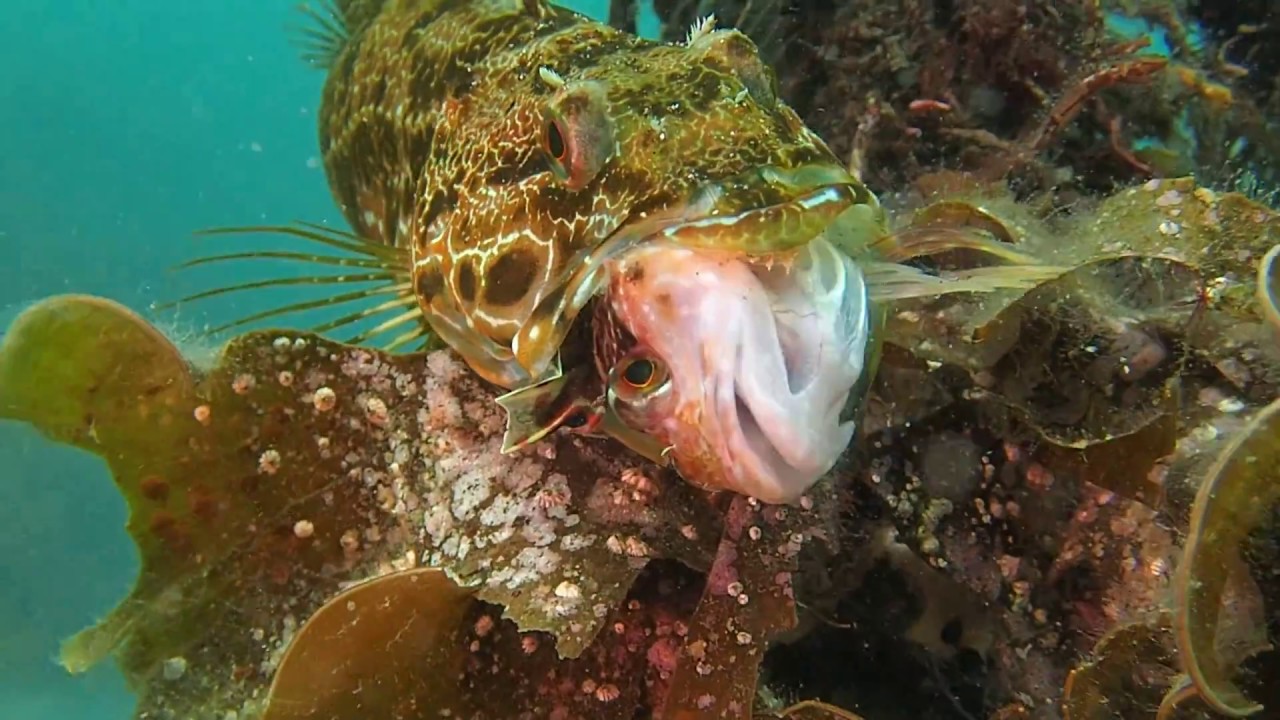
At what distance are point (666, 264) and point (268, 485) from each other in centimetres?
133

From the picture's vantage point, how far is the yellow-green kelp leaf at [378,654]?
1.93 m

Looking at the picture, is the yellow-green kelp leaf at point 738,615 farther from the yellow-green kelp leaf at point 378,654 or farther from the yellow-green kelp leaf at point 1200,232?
the yellow-green kelp leaf at point 1200,232

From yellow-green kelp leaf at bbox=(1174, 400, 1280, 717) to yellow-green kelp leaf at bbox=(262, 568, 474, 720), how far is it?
1.57 m

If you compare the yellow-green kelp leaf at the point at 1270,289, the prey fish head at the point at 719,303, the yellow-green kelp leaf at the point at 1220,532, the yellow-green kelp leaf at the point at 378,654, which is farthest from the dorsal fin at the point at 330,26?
the yellow-green kelp leaf at the point at 1220,532

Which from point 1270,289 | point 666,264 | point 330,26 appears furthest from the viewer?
point 330,26

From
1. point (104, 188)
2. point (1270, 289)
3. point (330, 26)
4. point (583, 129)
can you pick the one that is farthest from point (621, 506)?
point (104, 188)

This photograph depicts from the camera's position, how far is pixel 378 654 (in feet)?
6.61

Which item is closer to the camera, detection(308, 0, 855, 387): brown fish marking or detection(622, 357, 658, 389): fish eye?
detection(622, 357, 658, 389): fish eye

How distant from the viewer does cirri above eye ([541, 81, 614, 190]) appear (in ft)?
6.91

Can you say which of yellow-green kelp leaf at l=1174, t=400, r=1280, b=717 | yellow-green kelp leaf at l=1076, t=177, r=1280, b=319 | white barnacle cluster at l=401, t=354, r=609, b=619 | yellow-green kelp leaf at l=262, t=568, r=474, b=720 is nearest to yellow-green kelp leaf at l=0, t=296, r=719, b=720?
white barnacle cluster at l=401, t=354, r=609, b=619

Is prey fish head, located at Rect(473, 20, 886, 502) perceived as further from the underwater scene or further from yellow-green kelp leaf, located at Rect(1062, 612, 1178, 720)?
yellow-green kelp leaf, located at Rect(1062, 612, 1178, 720)

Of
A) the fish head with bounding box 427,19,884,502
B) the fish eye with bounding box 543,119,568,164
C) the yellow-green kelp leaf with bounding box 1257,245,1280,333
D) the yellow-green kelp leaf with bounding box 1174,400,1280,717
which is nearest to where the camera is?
the yellow-green kelp leaf with bounding box 1174,400,1280,717

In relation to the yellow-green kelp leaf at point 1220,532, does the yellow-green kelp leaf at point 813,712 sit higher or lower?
lower

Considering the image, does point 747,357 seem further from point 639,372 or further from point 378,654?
point 378,654
